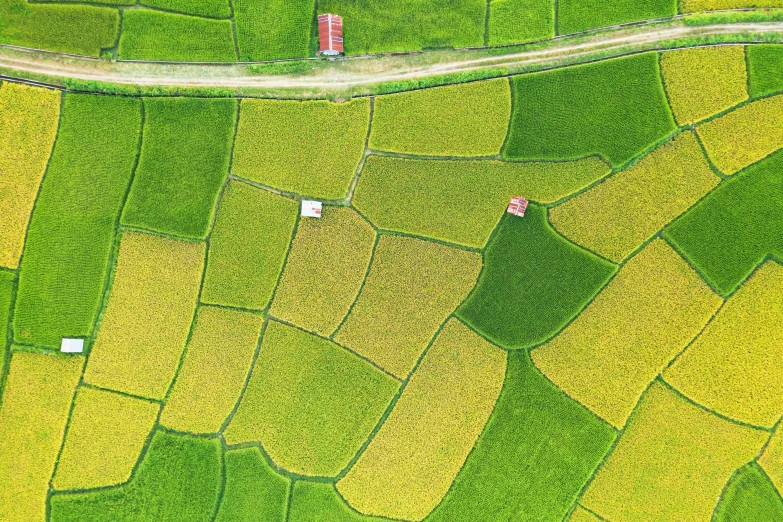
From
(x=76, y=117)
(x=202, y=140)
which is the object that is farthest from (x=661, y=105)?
(x=76, y=117)

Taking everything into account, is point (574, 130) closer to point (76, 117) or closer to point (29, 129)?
point (76, 117)

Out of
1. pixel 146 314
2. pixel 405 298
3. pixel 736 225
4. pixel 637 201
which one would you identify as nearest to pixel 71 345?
pixel 146 314

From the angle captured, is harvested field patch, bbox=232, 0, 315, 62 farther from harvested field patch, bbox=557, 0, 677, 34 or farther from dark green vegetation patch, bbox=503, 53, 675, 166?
harvested field patch, bbox=557, 0, 677, 34

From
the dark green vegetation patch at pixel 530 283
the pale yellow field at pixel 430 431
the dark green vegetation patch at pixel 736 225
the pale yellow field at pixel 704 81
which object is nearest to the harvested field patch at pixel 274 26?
the dark green vegetation patch at pixel 530 283

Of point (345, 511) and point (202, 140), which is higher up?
point (202, 140)

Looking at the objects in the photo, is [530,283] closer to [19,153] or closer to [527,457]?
[527,457]

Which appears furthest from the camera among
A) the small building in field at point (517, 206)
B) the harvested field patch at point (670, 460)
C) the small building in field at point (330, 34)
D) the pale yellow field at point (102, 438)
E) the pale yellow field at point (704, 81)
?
the harvested field patch at point (670, 460)

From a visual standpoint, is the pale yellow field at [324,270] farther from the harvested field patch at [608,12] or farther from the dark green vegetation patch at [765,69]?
the dark green vegetation patch at [765,69]

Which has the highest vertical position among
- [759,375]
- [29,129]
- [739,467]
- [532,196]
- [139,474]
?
[532,196]
